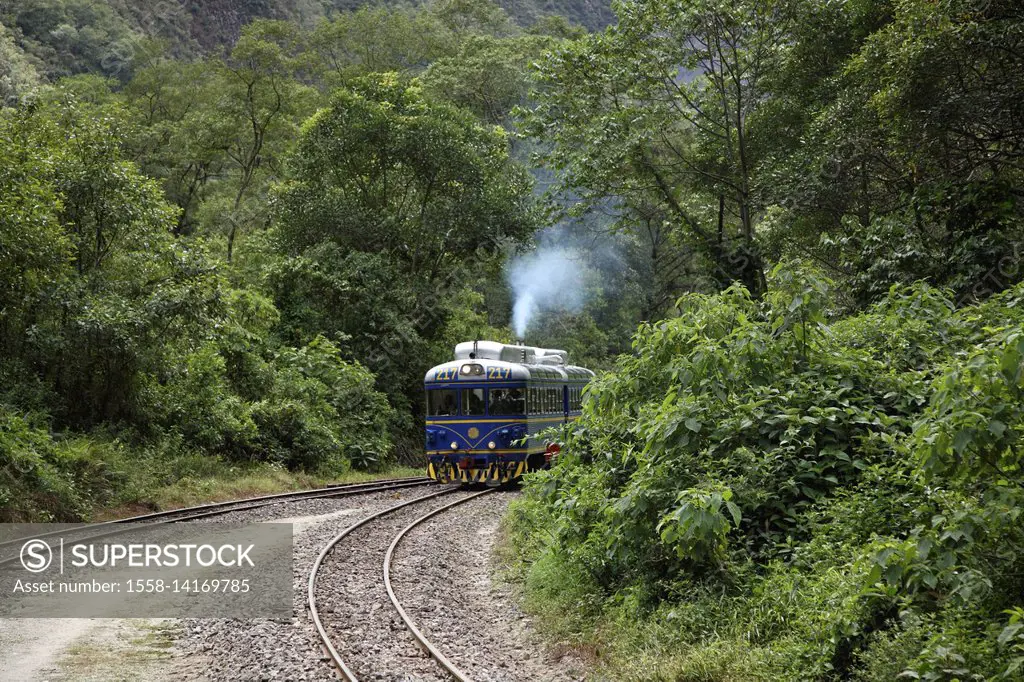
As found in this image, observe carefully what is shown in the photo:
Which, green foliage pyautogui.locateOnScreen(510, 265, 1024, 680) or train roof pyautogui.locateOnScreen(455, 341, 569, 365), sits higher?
train roof pyautogui.locateOnScreen(455, 341, 569, 365)

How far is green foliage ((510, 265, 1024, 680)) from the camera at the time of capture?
542 cm

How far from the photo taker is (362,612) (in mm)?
9383

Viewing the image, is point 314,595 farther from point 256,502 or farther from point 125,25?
point 125,25

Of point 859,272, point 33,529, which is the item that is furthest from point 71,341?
point 859,272

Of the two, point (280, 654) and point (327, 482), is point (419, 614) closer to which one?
point (280, 654)

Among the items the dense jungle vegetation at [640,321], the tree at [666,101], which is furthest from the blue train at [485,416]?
the tree at [666,101]

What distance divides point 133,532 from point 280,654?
22.7 feet

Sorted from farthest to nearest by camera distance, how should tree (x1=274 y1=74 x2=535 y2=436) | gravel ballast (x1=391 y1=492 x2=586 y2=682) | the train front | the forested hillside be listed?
Answer: the forested hillside → tree (x1=274 y1=74 x2=535 y2=436) → the train front → gravel ballast (x1=391 y1=492 x2=586 y2=682)

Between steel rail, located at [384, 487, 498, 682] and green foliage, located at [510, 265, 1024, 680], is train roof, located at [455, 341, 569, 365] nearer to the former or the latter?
steel rail, located at [384, 487, 498, 682]

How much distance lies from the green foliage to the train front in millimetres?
8016

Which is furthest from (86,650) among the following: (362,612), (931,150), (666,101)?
(666,101)

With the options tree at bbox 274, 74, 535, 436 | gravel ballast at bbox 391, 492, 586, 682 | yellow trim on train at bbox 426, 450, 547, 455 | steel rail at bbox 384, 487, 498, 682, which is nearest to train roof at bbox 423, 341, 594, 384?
yellow trim on train at bbox 426, 450, 547, 455

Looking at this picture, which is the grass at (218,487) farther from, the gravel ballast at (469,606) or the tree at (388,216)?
the tree at (388,216)

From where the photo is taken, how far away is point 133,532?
540 inches
